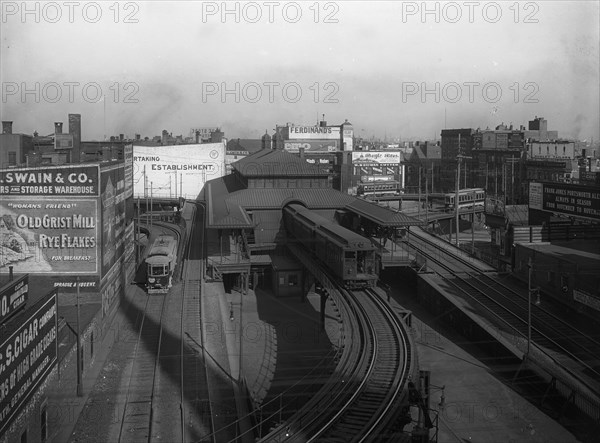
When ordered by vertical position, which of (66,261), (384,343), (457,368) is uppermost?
(66,261)

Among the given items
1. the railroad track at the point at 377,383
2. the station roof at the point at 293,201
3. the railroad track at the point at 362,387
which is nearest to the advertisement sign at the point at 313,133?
the station roof at the point at 293,201

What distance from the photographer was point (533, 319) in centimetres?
2033

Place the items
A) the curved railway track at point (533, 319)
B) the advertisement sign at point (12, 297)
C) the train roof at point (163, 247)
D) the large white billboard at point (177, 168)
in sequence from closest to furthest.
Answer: the advertisement sign at point (12, 297) → the curved railway track at point (533, 319) → the train roof at point (163, 247) → the large white billboard at point (177, 168)

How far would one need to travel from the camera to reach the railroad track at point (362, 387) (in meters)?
10.3

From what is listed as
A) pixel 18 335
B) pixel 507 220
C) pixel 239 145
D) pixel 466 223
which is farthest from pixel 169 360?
pixel 239 145

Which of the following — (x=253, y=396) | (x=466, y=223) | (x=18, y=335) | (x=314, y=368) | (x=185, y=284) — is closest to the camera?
(x=18, y=335)

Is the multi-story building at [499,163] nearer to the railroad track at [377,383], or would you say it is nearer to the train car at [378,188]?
the train car at [378,188]

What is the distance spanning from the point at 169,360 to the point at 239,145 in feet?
247

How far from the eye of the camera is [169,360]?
1697 centimetres

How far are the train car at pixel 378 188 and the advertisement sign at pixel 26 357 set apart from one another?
1793 inches

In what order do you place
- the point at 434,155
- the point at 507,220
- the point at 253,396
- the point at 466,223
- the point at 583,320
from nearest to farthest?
1. the point at 253,396
2. the point at 583,320
3. the point at 507,220
4. the point at 466,223
5. the point at 434,155

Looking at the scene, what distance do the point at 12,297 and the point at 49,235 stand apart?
8.40m

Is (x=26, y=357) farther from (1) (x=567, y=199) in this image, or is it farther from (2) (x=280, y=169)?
(1) (x=567, y=199)

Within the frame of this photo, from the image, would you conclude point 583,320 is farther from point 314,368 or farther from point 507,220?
point 507,220
